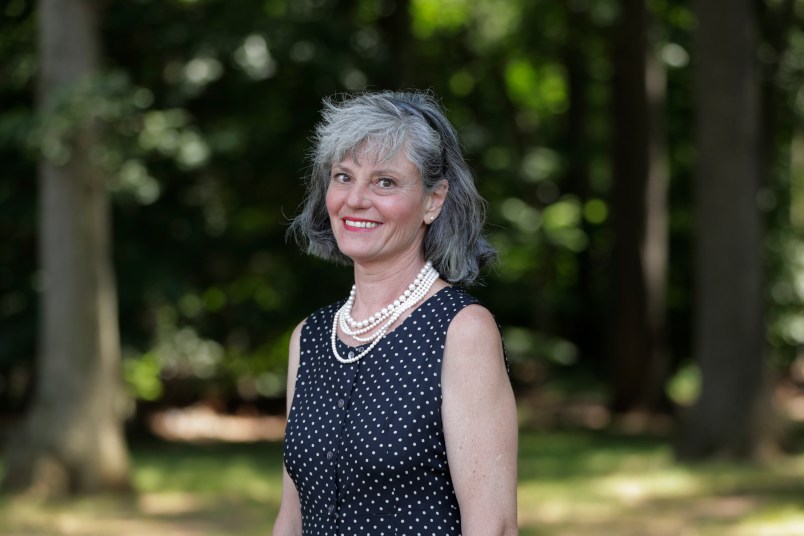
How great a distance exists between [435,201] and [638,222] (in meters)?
17.1

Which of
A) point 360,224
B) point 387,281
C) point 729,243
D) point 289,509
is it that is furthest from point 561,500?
point 360,224

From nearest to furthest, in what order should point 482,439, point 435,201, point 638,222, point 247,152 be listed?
point 482,439
point 435,201
point 247,152
point 638,222

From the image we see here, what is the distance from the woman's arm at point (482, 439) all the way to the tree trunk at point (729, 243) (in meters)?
11.4

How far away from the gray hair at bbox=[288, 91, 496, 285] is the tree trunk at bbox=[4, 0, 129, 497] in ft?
28.7

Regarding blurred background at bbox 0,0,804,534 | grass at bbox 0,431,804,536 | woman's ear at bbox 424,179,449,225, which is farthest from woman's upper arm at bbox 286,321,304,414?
grass at bbox 0,431,804,536

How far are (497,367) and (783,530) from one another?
23.7 ft

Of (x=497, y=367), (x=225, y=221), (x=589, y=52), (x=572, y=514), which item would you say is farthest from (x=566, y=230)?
(x=497, y=367)

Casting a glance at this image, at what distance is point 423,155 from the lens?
2943 millimetres

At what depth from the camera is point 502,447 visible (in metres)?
2.76

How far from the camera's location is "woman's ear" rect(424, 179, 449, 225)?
3021mm

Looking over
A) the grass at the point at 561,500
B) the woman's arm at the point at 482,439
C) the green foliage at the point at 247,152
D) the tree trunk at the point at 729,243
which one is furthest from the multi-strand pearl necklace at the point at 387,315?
the tree trunk at the point at 729,243

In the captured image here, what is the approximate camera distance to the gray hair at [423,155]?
2938 mm

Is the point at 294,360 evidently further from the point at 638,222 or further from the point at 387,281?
the point at 638,222

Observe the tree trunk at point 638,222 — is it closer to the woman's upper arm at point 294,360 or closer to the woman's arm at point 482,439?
the woman's upper arm at point 294,360
